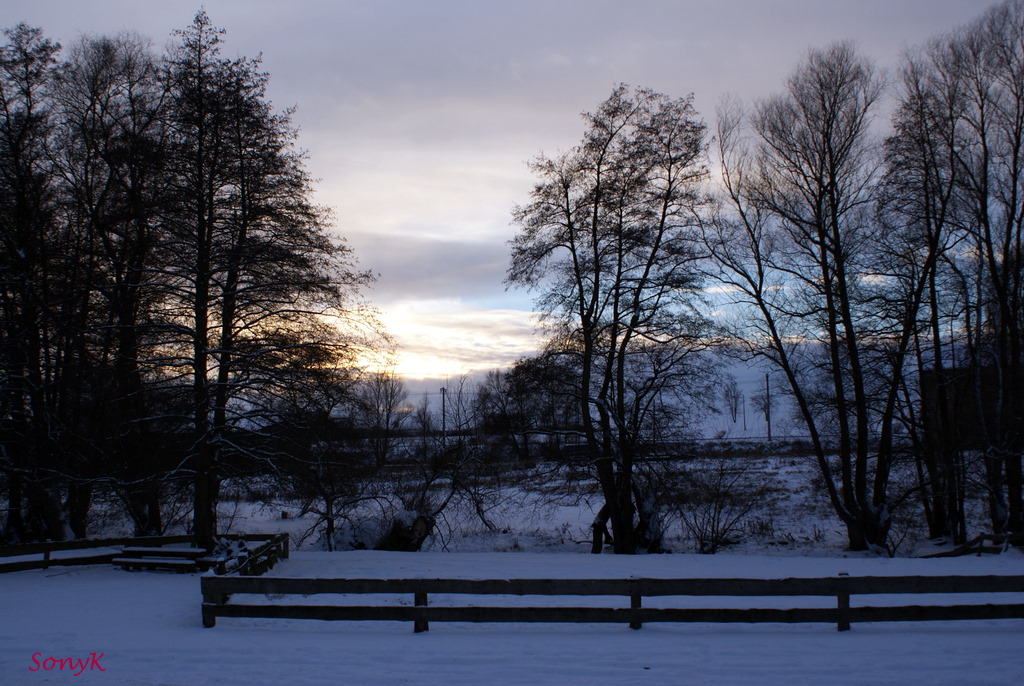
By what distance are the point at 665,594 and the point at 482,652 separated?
7.63ft

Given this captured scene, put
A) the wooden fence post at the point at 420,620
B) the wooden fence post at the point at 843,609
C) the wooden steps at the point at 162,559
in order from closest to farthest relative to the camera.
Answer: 1. the wooden fence post at the point at 843,609
2. the wooden fence post at the point at 420,620
3. the wooden steps at the point at 162,559

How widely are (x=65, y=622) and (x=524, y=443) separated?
582 inches

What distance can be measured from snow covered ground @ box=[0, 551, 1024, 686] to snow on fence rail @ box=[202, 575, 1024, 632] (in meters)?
0.21

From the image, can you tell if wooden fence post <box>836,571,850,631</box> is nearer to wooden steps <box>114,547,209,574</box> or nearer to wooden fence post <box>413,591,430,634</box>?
wooden fence post <box>413,591,430,634</box>

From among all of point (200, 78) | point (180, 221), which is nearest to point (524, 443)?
point (180, 221)

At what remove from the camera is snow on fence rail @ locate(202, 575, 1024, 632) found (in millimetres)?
7754

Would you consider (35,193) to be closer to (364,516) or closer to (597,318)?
(364,516)

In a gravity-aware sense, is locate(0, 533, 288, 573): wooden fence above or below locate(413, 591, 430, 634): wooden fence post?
below

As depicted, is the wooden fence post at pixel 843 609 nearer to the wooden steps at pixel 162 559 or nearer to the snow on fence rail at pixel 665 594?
the snow on fence rail at pixel 665 594

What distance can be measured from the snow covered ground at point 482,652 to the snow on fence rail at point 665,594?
214 mm

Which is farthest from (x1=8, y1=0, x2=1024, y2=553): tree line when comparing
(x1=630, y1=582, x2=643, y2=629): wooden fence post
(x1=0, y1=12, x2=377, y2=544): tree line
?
(x1=630, y1=582, x2=643, y2=629): wooden fence post

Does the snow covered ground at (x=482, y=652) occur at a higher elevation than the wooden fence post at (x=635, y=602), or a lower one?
lower

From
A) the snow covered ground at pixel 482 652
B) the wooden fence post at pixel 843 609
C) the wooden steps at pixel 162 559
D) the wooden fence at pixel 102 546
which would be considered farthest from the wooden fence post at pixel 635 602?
the wooden steps at pixel 162 559

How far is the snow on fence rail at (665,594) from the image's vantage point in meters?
7.75
